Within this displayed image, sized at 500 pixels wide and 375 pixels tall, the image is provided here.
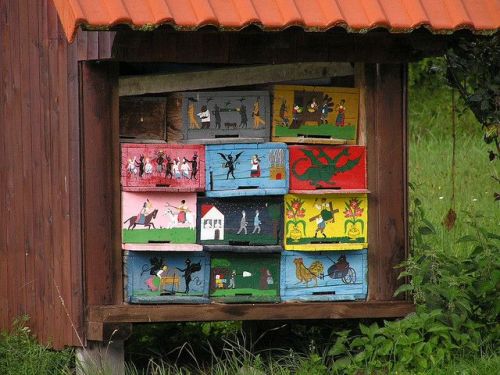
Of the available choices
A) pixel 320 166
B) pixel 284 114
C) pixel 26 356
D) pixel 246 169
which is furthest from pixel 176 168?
pixel 26 356

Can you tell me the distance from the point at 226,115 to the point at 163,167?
1.63ft

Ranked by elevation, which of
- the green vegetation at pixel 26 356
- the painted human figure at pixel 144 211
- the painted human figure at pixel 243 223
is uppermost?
the painted human figure at pixel 144 211

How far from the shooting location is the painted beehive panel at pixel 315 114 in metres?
6.91

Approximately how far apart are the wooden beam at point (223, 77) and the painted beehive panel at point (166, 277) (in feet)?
3.25

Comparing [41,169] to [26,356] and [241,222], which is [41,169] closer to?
[26,356]

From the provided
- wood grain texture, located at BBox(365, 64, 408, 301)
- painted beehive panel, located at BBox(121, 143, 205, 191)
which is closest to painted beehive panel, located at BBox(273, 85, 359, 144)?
wood grain texture, located at BBox(365, 64, 408, 301)

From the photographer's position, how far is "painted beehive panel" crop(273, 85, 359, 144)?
6.91m

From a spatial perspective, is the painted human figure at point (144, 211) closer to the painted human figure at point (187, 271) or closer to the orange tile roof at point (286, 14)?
the painted human figure at point (187, 271)

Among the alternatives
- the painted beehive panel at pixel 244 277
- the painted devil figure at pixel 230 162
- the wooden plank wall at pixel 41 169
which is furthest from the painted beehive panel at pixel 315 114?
the wooden plank wall at pixel 41 169

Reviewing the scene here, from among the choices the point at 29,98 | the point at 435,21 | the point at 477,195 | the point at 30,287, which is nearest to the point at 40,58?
the point at 29,98

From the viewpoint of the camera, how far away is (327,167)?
6934mm

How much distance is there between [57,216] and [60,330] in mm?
706

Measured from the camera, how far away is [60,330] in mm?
6992

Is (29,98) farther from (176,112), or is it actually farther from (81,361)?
(81,361)
